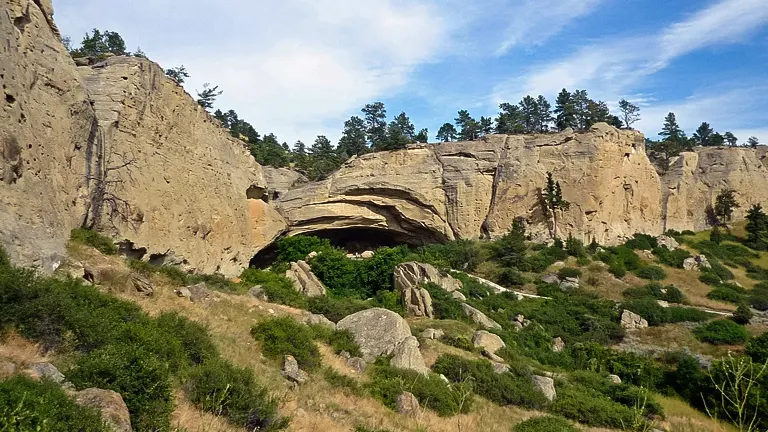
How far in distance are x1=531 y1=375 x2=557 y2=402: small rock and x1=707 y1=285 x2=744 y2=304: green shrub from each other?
20850 mm

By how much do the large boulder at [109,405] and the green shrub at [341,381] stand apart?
478 cm

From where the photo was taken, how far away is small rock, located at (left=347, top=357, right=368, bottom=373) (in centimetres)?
1038

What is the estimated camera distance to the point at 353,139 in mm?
58312

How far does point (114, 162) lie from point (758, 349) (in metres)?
23.7

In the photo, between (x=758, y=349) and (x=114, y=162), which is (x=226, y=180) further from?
(x=758, y=349)

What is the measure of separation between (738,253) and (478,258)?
21577 millimetres

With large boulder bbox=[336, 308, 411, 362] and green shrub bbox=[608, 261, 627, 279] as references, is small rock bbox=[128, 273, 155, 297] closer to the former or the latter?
large boulder bbox=[336, 308, 411, 362]

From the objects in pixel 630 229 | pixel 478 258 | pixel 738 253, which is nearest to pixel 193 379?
pixel 478 258

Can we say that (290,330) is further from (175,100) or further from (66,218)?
(175,100)

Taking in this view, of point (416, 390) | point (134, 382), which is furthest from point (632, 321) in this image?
point (134, 382)

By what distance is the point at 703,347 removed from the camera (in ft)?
67.4

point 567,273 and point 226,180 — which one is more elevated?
point 226,180

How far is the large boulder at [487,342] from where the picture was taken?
16.4 metres

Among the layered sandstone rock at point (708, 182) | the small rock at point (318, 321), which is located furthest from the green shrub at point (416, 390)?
the layered sandstone rock at point (708, 182)
